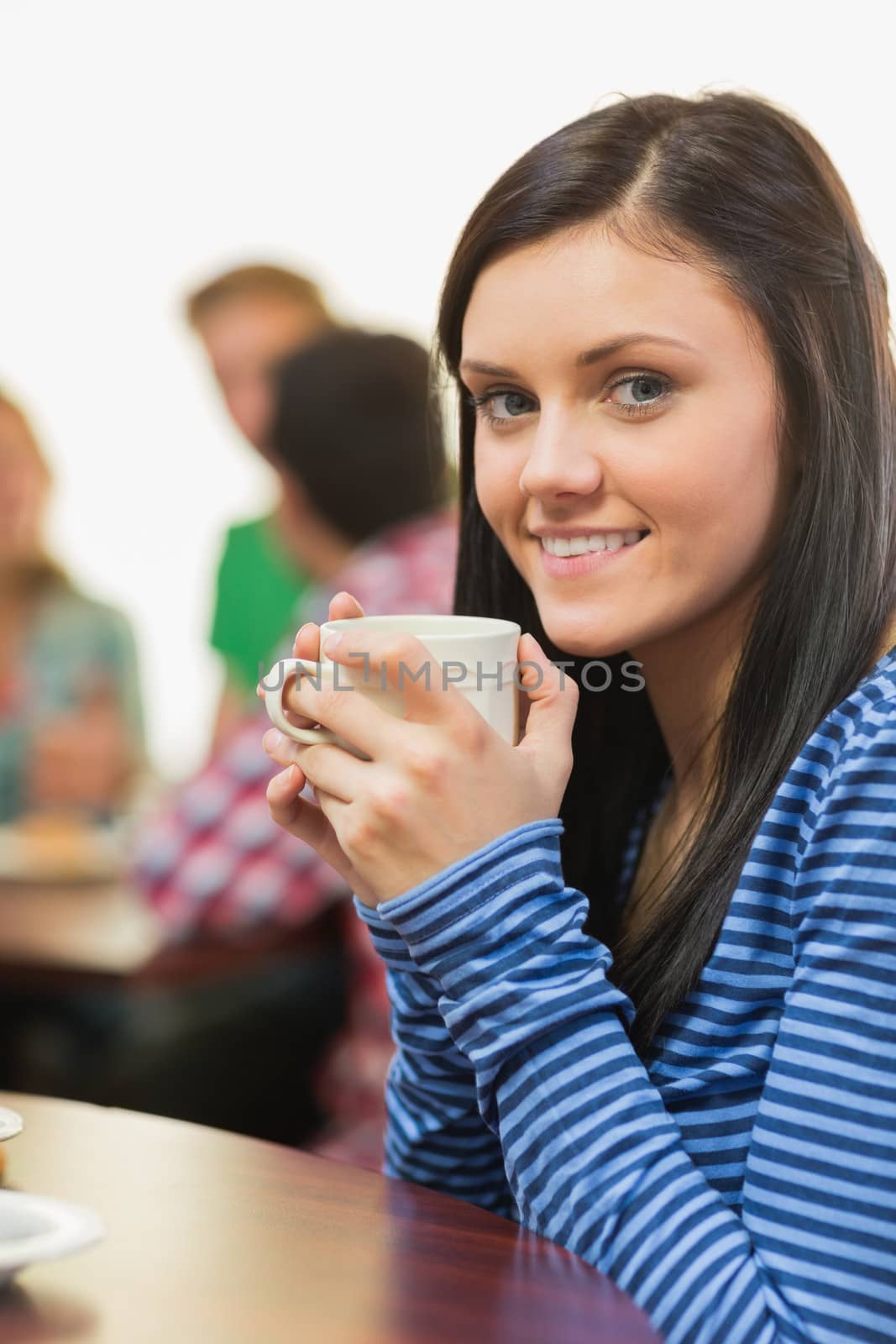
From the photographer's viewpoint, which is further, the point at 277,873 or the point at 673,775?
the point at 277,873

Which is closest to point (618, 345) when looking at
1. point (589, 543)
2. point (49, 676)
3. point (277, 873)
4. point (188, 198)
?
point (589, 543)

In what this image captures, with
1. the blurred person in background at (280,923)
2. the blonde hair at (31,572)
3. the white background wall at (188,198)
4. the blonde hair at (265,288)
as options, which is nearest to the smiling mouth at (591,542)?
the blurred person in background at (280,923)

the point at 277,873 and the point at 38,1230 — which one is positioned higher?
the point at 38,1230

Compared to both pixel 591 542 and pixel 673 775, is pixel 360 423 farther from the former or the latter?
pixel 591 542

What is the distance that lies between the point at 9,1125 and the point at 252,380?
8.76 ft

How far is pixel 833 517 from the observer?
98 centimetres

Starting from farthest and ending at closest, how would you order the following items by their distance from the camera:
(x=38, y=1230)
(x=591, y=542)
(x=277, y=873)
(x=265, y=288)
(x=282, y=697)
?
(x=265, y=288), (x=277, y=873), (x=591, y=542), (x=282, y=697), (x=38, y=1230)

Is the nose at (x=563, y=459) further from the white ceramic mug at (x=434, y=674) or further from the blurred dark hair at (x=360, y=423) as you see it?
the blurred dark hair at (x=360, y=423)

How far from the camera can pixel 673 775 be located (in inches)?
47.1

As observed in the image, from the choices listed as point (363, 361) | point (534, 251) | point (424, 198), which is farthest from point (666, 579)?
point (424, 198)

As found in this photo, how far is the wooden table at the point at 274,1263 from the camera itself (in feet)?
1.96

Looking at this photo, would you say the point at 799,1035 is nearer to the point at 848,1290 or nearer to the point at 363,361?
the point at 848,1290

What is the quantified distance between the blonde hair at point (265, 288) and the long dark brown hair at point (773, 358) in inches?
89.9

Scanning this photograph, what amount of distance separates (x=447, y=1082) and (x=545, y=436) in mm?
463
